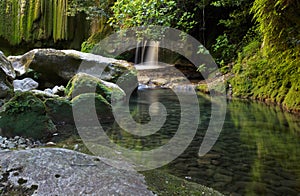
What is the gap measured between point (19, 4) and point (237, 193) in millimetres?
19848

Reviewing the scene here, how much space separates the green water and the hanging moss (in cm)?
1348

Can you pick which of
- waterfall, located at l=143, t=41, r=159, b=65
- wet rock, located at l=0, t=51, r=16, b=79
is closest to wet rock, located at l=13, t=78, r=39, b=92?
wet rock, located at l=0, t=51, r=16, b=79

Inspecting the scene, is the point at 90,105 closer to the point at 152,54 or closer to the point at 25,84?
the point at 25,84

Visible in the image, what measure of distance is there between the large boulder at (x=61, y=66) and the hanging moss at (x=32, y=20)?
25.8ft

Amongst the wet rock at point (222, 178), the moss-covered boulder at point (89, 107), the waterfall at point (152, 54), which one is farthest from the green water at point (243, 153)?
the waterfall at point (152, 54)

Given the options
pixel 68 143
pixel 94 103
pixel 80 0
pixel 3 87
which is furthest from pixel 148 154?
pixel 80 0

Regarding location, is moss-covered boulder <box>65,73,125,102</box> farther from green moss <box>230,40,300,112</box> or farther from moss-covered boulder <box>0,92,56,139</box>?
green moss <box>230,40,300,112</box>

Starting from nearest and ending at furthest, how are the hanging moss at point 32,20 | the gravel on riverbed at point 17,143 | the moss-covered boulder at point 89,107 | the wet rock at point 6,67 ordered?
the gravel on riverbed at point 17,143 → the moss-covered boulder at point 89,107 → the wet rock at point 6,67 → the hanging moss at point 32,20

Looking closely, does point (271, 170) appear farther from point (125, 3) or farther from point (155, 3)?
point (125, 3)

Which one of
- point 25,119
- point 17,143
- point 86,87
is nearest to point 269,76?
point 86,87

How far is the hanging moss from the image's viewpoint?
1816cm

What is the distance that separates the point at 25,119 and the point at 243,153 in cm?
313

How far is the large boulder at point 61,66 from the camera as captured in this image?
34.2 feet

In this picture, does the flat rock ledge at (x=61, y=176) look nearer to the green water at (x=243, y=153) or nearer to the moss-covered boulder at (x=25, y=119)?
the green water at (x=243, y=153)
